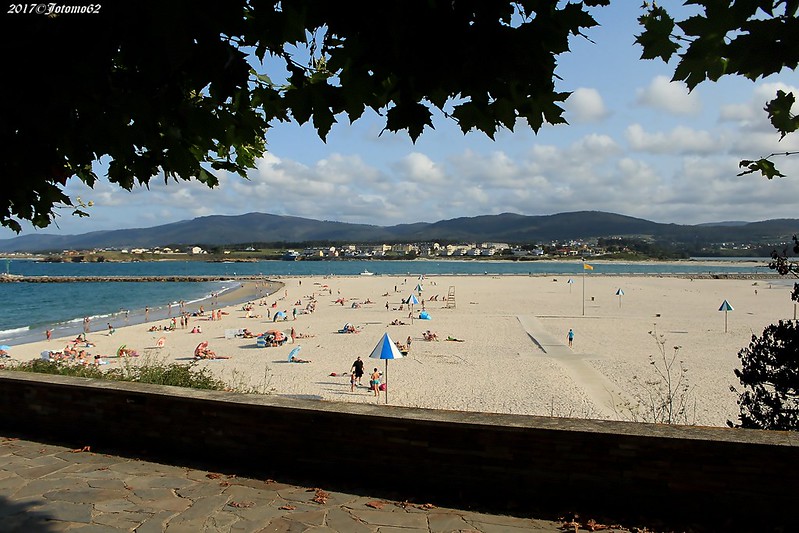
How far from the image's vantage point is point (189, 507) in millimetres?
3467

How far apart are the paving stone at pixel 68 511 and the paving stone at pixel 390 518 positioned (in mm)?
1603

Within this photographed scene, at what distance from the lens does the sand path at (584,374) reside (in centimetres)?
1288

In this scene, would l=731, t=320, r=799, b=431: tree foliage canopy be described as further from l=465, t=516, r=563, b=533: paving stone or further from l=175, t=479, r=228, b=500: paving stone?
l=175, t=479, r=228, b=500: paving stone

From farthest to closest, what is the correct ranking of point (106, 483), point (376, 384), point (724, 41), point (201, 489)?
1. point (376, 384)
2. point (106, 483)
3. point (201, 489)
4. point (724, 41)

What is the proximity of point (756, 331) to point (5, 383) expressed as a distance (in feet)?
96.2

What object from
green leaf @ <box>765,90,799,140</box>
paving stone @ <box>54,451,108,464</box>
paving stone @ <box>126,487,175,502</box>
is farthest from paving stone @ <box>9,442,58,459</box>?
green leaf @ <box>765,90,799,140</box>

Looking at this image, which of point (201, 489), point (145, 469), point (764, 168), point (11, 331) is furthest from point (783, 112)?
point (11, 331)

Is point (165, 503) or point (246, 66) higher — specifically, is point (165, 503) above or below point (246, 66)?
below

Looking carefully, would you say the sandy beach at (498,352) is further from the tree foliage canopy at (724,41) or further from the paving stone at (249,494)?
the tree foliage canopy at (724,41)

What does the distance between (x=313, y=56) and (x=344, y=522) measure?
257cm

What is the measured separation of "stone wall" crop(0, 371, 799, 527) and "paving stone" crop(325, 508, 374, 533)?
354mm

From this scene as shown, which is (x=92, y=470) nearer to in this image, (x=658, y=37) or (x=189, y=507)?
(x=189, y=507)

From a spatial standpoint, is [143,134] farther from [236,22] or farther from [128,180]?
[128,180]

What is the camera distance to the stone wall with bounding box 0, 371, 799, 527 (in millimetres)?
3225
